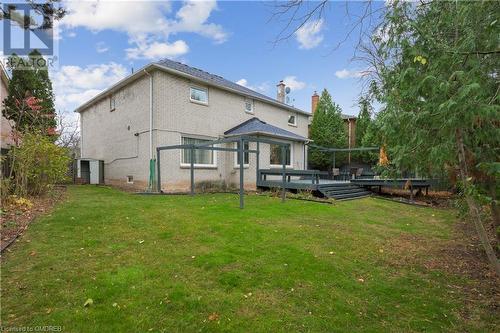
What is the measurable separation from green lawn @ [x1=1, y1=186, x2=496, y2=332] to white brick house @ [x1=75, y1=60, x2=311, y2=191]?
6.60 metres

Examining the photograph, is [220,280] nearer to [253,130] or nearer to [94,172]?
[253,130]

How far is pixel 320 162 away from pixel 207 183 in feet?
41.7

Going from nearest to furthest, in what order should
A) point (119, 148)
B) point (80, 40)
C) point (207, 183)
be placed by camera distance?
point (80, 40), point (207, 183), point (119, 148)

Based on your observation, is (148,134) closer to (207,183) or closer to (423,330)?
(207,183)

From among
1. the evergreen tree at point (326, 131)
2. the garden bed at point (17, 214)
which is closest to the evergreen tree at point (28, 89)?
the garden bed at point (17, 214)

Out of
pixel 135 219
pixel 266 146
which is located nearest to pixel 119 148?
pixel 266 146

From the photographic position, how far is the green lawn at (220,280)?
294 centimetres

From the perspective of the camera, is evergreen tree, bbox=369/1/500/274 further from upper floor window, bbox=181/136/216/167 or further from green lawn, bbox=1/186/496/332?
upper floor window, bbox=181/136/216/167

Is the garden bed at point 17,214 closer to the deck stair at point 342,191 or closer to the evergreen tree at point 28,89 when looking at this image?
the evergreen tree at point 28,89

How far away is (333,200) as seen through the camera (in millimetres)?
11352

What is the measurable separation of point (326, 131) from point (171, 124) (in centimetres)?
1454

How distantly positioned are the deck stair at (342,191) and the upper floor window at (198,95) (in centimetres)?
699

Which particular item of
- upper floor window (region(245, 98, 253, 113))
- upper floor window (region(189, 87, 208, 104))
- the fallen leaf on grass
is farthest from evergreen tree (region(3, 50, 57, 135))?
the fallen leaf on grass

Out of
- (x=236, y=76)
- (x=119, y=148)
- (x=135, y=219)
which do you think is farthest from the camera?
(x=236, y=76)
